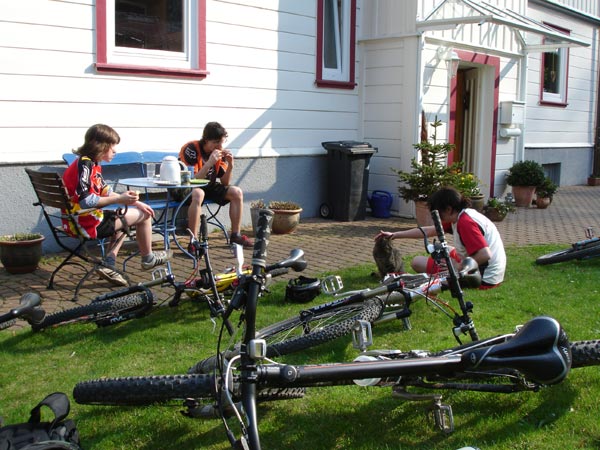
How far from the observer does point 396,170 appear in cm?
1046

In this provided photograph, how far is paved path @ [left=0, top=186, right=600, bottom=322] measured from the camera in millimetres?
5953

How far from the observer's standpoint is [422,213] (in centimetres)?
961

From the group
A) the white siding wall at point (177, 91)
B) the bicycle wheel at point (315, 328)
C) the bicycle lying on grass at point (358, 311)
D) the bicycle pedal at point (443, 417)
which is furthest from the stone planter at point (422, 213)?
the bicycle pedal at point (443, 417)

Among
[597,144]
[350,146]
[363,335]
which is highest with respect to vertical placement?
[597,144]

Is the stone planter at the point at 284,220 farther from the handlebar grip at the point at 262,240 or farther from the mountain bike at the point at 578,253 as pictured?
the handlebar grip at the point at 262,240

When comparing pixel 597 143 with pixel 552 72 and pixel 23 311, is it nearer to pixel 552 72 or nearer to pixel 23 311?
pixel 552 72

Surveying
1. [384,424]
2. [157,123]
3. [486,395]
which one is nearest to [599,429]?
[486,395]

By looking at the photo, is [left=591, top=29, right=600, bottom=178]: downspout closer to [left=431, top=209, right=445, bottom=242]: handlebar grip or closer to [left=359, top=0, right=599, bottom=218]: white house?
[left=359, top=0, right=599, bottom=218]: white house

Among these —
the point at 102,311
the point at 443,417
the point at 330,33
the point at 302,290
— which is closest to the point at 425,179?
the point at 330,33

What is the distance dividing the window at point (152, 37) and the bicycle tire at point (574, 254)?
4.52 metres

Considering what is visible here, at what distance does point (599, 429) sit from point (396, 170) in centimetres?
741

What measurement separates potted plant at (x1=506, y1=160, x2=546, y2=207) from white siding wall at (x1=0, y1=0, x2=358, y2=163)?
11.3 feet

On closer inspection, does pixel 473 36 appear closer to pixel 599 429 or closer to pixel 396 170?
pixel 396 170

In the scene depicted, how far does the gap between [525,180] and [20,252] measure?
29.3 ft
